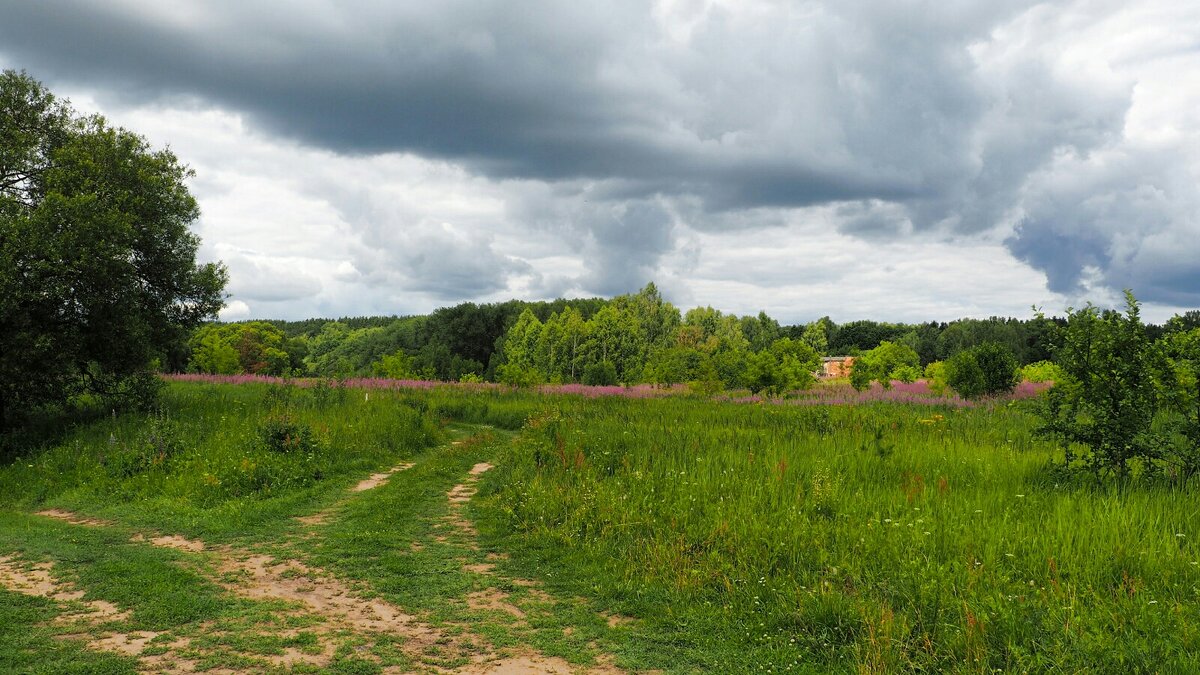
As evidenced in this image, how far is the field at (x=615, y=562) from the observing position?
546 centimetres

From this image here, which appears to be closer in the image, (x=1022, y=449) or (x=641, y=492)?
(x=641, y=492)

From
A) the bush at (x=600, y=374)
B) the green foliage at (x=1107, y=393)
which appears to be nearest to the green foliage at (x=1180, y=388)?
the green foliage at (x=1107, y=393)

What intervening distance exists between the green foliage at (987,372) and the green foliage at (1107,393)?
20943 millimetres

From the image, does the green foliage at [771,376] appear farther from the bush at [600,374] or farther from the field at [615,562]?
the bush at [600,374]

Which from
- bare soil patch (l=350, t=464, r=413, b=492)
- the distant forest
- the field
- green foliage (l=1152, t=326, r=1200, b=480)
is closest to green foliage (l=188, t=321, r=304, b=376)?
the distant forest

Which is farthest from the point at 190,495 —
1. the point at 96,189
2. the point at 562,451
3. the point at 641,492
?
the point at 96,189

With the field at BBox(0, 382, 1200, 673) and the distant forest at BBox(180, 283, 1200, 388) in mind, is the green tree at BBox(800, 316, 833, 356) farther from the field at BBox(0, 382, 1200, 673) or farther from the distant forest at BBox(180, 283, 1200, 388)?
the field at BBox(0, 382, 1200, 673)

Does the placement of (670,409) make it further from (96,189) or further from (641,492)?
(96,189)

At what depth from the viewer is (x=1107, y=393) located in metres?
9.09

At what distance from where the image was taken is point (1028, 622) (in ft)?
17.2

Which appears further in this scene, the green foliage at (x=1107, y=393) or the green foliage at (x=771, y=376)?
the green foliage at (x=771, y=376)

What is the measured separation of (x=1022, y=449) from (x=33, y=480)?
68.7 feet

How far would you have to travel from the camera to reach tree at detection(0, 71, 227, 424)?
1541cm

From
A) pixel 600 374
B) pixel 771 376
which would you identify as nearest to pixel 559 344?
pixel 600 374
